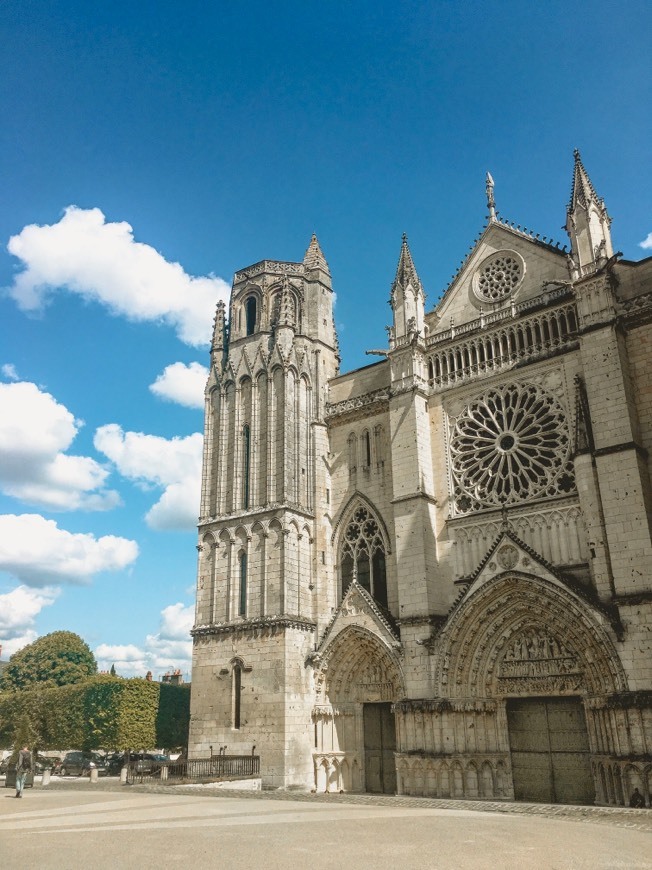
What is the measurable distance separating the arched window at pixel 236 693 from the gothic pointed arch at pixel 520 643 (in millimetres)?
7266

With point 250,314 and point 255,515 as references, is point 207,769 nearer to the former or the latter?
point 255,515

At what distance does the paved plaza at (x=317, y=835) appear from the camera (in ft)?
32.6

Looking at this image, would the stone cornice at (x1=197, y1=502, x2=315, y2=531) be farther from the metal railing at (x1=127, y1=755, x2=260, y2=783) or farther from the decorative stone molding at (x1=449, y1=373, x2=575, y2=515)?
the metal railing at (x1=127, y1=755, x2=260, y2=783)

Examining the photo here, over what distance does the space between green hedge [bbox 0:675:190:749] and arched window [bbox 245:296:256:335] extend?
1999 centimetres

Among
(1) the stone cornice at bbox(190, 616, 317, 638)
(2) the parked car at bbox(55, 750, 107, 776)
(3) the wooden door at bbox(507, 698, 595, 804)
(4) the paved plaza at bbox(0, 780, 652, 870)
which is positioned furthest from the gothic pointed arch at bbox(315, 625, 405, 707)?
(2) the parked car at bbox(55, 750, 107, 776)

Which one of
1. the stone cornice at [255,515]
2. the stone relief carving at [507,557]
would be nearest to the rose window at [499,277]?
the stone relief carving at [507,557]

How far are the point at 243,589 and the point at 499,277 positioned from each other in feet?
48.0

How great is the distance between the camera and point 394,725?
990 inches

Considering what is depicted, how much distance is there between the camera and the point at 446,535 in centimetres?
2464

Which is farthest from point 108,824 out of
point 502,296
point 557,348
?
point 502,296

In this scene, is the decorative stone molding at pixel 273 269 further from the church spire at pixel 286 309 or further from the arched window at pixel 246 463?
the arched window at pixel 246 463

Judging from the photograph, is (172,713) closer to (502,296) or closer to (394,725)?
(394,725)

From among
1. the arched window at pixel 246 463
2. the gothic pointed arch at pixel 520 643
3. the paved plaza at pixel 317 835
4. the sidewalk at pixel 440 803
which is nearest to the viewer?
the paved plaza at pixel 317 835

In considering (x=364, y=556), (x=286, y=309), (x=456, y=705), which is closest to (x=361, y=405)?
(x=286, y=309)
